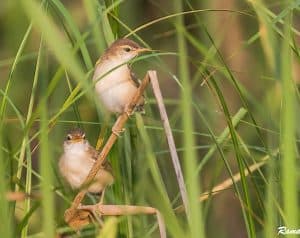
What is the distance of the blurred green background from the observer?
7.06 ft

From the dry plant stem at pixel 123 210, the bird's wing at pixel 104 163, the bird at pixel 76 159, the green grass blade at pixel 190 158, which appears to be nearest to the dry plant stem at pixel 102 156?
the dry plant stem at pixel 123 210

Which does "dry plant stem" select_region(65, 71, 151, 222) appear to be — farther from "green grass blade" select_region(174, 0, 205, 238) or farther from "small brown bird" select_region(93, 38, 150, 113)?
"small brown bird" select_region(93, 38, 150, 113)

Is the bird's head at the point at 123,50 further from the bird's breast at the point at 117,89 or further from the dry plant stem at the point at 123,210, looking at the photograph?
the dry plant stem at the point at 123,210

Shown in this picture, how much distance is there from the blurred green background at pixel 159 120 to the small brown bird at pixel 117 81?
0.19 ft

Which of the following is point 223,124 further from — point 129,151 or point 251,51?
point 129,151

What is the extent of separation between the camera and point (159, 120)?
367 cm

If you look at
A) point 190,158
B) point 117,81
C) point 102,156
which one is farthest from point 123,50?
point 190,158

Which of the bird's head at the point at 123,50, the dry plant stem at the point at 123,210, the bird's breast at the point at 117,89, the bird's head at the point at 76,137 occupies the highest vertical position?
the bird's head at the point at 123,50

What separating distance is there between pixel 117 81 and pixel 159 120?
271 millimetres

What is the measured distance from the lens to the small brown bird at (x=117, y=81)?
3400 millimetres

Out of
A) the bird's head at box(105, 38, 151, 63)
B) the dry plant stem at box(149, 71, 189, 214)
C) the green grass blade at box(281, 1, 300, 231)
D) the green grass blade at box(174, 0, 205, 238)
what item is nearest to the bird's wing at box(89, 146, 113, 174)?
the bird's head at box(105, 38, 151, 63)

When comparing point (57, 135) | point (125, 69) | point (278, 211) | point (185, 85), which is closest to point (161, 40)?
point (57, 135)

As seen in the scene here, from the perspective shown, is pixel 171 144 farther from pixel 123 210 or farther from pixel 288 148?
pixel 288 148

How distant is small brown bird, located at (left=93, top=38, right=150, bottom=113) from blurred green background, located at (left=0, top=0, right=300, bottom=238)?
2.3 inches
